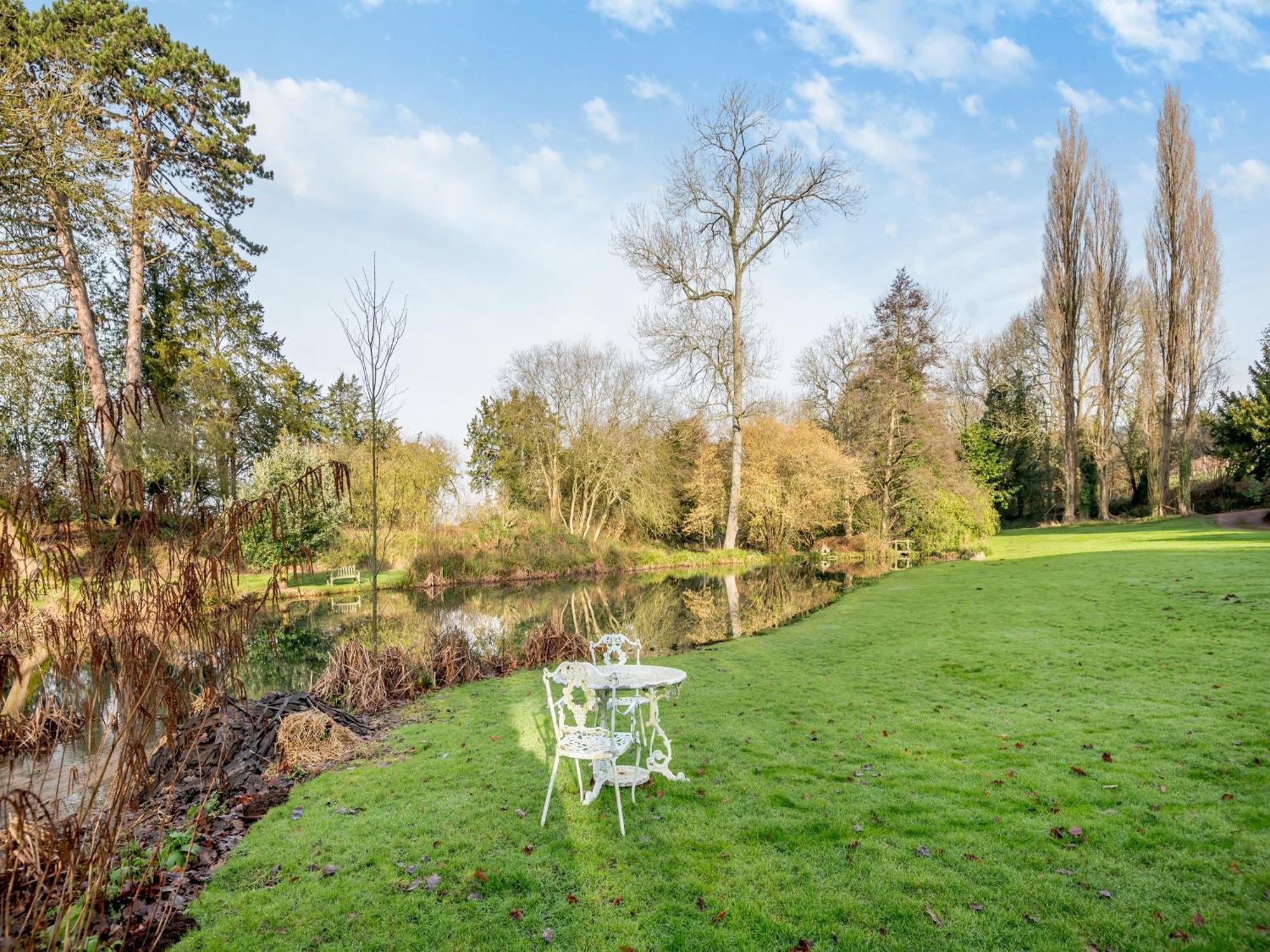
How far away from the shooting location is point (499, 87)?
13602 millimetres

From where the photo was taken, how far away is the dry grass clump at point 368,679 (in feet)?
25.8

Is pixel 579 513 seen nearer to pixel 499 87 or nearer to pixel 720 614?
pixel 720 614

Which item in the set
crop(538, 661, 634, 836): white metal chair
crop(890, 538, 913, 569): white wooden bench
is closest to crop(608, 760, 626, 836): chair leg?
crop(538, 661, 634, 836): white metal chair

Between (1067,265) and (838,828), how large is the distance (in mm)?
36316

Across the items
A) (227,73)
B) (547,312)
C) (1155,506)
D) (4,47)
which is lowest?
(1155,506)

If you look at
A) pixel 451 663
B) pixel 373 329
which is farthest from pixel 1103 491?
pixel 373 329

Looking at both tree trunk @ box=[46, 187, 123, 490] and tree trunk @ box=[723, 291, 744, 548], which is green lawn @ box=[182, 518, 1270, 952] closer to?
tree trunk @ box=[46, 187, 123, 490]

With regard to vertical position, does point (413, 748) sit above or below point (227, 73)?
below

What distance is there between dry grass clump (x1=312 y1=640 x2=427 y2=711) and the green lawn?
73 centimetres

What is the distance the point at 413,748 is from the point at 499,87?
547 inches

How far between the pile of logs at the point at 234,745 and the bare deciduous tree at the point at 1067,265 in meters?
34.7

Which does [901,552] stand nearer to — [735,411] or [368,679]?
[735,411]

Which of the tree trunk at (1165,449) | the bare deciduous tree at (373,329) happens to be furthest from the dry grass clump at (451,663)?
the tree trunk at (1165,449)

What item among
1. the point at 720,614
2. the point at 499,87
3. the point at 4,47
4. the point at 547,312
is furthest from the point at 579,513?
the point at 4,47
